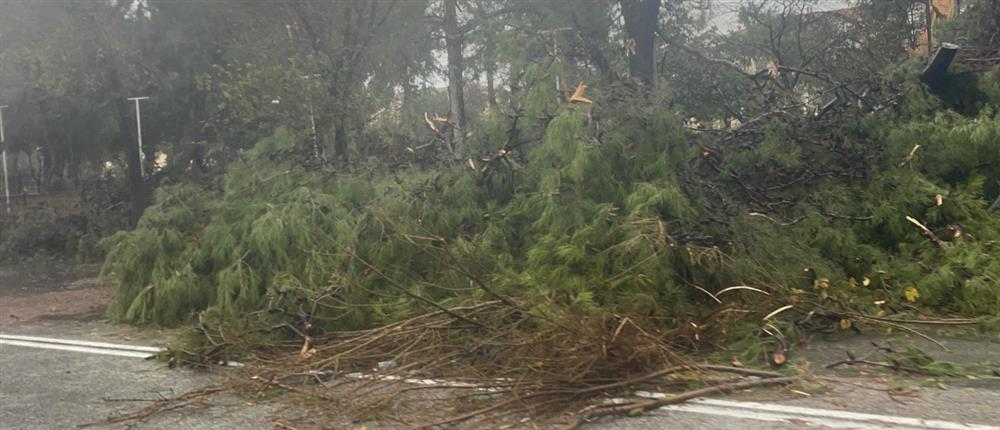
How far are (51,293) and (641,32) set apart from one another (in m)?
12.7

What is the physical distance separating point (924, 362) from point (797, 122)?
4769 millimetres

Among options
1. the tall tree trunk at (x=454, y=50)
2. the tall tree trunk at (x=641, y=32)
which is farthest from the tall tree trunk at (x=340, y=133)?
the tall tree trunk at (x=454, y=50)

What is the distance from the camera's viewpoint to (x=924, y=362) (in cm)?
547

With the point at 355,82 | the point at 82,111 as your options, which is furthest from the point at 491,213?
the point at 82,111

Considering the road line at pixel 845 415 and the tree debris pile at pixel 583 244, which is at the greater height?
the tree debris pile at pixel 583 244

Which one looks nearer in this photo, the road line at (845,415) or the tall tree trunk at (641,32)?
the road line at (845,415)

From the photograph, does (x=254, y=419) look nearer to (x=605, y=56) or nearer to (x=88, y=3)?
(x=88, y=3)

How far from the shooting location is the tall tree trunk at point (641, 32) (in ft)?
59.5

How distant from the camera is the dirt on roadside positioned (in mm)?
9805

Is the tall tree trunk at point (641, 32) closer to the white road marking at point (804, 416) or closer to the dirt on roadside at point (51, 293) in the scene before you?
the dirt on roadside at point (51, 293)

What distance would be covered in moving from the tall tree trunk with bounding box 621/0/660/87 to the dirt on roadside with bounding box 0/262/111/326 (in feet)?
36.4

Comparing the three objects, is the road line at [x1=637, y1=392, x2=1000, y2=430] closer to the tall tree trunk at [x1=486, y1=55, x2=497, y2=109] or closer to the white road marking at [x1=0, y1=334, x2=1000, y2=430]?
the white road marking at [x1=0, y1=334, x2=1000, y2=430]

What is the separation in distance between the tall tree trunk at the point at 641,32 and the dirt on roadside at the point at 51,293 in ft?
36.4

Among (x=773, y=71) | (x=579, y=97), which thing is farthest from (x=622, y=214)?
(x=773, y=71)
